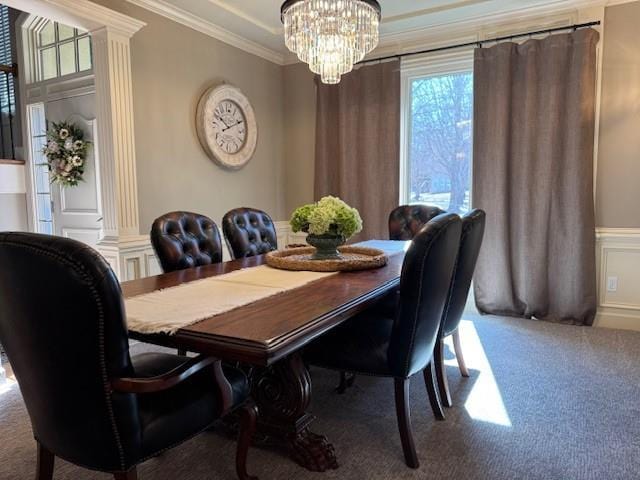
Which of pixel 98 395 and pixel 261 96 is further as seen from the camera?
pixel 261 96

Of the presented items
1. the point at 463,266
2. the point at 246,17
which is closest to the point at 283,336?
the point at 463,266

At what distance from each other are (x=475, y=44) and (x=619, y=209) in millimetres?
1735

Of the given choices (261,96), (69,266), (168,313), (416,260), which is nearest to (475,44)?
(261,96)

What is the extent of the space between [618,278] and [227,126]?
3.44m

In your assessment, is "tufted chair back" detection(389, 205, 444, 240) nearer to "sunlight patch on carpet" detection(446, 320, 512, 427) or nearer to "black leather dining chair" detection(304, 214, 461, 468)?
"sunlight patch on carpet" detection(446, 320, 512, 427)

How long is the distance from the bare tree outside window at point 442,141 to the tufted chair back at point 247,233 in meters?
1.72

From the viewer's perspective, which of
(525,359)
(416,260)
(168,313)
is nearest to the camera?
(168,313)

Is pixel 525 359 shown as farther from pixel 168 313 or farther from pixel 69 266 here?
pixel 69 266

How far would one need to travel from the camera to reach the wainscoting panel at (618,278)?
11.3ft

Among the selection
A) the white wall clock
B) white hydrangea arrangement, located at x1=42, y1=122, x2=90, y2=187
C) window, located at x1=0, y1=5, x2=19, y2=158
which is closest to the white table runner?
the white wall clock

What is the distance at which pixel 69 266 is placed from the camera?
3.48 feet

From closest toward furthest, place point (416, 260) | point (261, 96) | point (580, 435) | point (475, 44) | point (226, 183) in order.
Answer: point (416, 260) < point (580, 435) < point (475, 44) < point (226, 183) < point (261, 96)

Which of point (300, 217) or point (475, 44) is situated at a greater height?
point (475, 44)

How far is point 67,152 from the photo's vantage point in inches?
153
